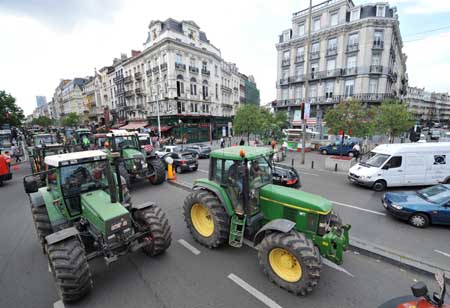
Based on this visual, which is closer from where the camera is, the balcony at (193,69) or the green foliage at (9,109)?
the green foliage at (9,109)

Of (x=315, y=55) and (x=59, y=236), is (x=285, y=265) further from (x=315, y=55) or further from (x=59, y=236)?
(x=315, y=55)

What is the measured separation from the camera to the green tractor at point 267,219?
356 cm

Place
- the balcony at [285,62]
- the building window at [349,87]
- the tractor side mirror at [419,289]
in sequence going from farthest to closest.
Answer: the balcony at [285,62]
the building window at [349,87]
the tractor side mirror at [419,289]

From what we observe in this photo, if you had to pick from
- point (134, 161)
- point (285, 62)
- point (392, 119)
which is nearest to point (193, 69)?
point (285, 62)

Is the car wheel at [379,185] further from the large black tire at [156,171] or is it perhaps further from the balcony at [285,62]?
the balcony at [285,62]

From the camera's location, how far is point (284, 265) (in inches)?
151

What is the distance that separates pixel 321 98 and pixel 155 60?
1028 inches

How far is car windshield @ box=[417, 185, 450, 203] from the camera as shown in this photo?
234 inches

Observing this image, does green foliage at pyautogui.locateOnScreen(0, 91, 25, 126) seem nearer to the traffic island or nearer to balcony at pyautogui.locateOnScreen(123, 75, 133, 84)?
balcony at pyautogui.locateOnScreen(123, 75, 133, 84)

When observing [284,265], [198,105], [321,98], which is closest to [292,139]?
[321,98]

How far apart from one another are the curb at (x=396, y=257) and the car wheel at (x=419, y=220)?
2029 millimetres

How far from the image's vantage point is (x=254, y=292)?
12.1 feet

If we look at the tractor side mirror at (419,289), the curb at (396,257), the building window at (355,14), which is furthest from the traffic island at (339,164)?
the building window at (355,14)

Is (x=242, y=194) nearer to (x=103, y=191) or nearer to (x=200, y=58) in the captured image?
(x=103, y=191)
